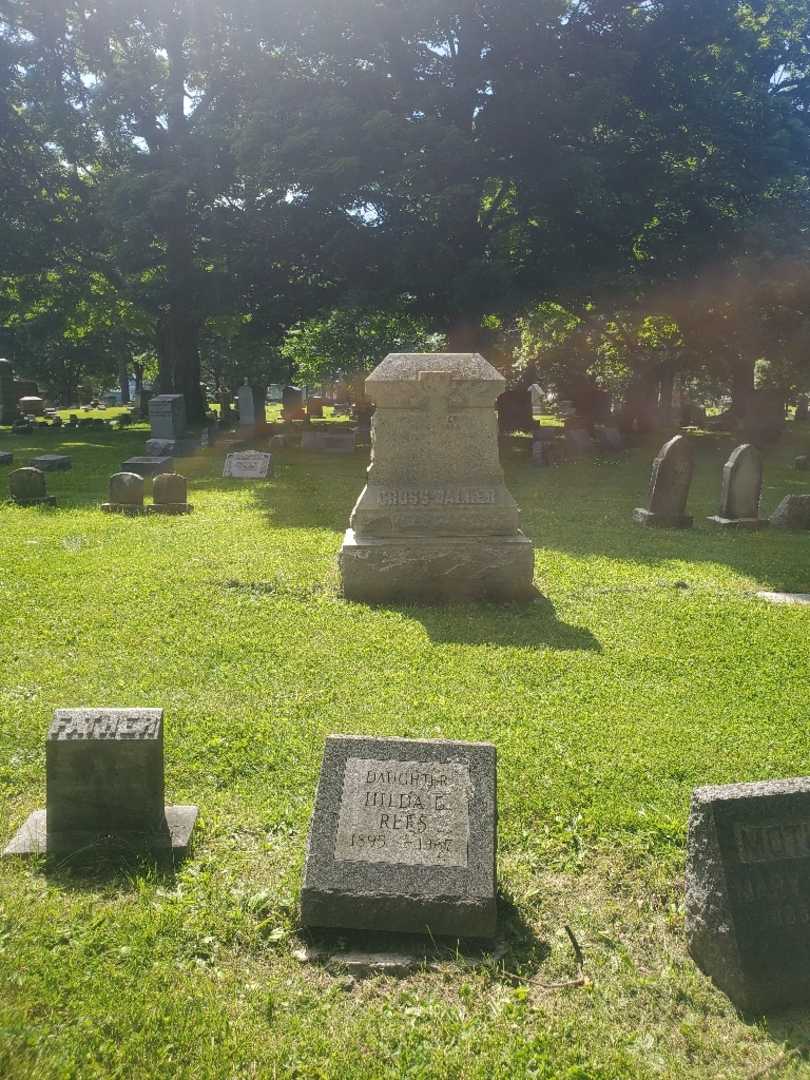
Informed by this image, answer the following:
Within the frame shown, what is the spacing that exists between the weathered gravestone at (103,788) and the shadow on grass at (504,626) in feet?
11.7

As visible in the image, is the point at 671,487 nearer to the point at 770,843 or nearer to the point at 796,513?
the point at 796,513

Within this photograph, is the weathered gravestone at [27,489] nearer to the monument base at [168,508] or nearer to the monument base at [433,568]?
the monument base at [168,508]

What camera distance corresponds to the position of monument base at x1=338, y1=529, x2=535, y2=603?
8.46 meters

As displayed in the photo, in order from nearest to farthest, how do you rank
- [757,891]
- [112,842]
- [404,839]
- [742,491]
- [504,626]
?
[757,891] → [404,839] → [112,842] → [504,626] → [742,491]

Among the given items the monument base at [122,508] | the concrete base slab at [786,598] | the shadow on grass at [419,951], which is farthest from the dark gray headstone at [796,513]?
the shadow on grass at [419,951]

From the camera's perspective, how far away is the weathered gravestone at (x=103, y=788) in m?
4.01

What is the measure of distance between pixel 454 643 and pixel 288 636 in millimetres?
1475

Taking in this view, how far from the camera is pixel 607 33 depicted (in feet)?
66.0

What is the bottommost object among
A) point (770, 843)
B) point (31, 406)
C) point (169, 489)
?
point (770, 843)

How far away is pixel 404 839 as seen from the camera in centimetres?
362

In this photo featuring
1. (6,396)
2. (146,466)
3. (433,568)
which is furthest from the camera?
(6,396)

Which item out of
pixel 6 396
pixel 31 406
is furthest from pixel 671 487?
pixel 31 406

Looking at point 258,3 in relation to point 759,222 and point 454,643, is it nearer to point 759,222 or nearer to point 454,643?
point 759,222

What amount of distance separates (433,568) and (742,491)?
7123 millimetres
